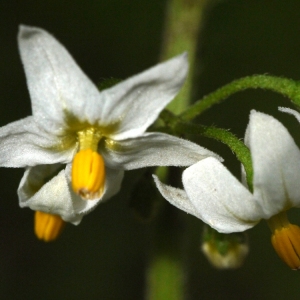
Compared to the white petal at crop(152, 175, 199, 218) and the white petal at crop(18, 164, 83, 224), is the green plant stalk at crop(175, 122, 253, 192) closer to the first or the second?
the white petal at crop(152, 175, 199, 218)

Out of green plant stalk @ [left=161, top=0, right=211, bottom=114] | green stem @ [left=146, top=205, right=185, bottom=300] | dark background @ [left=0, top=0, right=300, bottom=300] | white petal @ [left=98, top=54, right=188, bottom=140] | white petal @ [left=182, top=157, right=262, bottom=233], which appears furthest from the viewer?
dark background @ [left=0, top=0, right=300, bottom=300]

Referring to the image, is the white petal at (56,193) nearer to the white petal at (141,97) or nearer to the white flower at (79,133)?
the white flower at (79,133)

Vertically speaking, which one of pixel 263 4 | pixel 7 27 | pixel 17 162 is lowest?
pixel 7 27

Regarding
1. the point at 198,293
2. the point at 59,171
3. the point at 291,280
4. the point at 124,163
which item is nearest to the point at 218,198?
the point at 124,163

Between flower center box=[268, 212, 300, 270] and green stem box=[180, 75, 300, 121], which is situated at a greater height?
green stem box=[180, 75, 300, 121]

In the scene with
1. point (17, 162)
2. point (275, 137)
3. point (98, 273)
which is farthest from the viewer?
point (98, 273)

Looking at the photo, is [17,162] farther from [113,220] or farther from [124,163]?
[113,220]

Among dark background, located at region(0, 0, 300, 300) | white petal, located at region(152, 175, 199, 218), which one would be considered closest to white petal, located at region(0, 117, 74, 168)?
white petal, located at region(152, 175, 199, 218)
